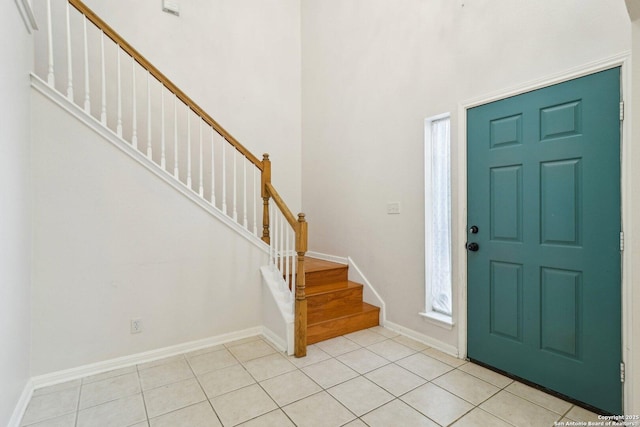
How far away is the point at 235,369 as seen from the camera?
2.45m

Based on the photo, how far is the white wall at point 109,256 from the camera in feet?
7.41

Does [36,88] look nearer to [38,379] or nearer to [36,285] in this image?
[36,285]

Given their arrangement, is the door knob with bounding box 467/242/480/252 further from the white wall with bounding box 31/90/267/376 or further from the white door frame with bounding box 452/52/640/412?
the white wall with bounding box 31/90/267/376

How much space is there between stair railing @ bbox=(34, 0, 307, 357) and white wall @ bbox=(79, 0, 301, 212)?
298mm

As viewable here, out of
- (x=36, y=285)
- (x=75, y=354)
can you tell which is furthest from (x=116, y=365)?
(x=36, y=285)

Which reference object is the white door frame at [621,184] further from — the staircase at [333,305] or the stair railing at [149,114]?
the stair railing at [149,114]

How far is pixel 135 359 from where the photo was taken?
2559 millimetres

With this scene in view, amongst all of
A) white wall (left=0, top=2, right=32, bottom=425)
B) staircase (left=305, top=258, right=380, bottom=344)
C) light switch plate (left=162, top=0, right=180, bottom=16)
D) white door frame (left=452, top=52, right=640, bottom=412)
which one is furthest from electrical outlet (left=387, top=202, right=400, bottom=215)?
light switch plate (left=162, top=0, right=180, bottom=16)

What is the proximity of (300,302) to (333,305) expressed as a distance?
0.61 meters

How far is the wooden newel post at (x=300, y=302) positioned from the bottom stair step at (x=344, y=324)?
0.25 metres

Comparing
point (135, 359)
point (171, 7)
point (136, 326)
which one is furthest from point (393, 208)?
point (171, 7)

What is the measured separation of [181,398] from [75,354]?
0.97 metres

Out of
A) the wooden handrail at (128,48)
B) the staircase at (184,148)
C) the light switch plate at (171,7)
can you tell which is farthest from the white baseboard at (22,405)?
the light switch plate at (171,7)

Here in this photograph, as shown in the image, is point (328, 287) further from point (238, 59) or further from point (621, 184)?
point (238, 59)
